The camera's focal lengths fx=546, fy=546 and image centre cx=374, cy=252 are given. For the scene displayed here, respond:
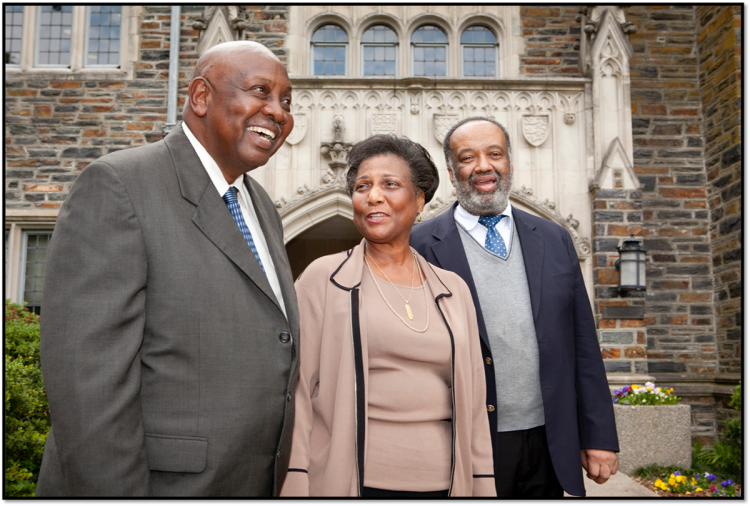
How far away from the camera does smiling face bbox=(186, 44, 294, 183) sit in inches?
61.6

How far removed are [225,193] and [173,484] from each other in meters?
0.80

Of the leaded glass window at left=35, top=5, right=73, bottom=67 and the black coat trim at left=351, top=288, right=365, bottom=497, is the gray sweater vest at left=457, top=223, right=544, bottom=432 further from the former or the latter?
the leaded glass window at left=35, top=5, right=73, bottom=67

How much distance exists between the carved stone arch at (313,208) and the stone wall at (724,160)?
16.0ft

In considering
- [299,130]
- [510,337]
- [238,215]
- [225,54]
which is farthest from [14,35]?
[510,337]

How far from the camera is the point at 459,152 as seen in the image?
2.50 metres

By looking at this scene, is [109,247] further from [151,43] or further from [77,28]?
[77,28]

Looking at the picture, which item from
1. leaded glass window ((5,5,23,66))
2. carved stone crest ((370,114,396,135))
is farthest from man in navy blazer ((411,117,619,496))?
leaded glass window ((5,5,23,66))

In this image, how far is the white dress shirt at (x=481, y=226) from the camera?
2439 millimetres

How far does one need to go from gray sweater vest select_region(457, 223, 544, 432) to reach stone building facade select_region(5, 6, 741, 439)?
456cm

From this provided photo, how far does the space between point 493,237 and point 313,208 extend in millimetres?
4594

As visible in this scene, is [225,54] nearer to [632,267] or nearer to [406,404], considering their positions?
[406,404]

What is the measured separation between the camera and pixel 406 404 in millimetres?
1694

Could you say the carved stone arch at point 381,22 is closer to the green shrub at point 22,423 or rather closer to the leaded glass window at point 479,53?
the leaded glass window at point 479,53

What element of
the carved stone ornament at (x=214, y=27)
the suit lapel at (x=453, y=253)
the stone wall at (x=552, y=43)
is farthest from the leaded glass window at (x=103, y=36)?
the suit lapel at (x=453, y=253)
